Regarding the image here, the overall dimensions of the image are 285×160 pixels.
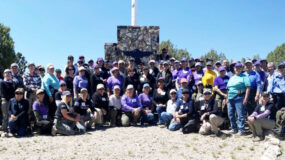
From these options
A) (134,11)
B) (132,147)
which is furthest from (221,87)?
→ (134,11)

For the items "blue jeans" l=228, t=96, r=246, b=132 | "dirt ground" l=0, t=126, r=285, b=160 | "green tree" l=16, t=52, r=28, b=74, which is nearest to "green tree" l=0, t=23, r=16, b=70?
"green tree" l=16, t=52, r=28, b=74

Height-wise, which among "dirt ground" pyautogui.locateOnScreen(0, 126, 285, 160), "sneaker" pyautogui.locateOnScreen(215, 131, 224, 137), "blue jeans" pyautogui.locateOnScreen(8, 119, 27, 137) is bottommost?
"dirt ground" pyautogui.locateOnScreen(0, 126, 285, 160)

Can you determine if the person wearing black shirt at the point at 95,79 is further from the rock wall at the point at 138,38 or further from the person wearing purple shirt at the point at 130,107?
the rock wall at the point at 138,38

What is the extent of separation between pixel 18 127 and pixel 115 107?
2.85m

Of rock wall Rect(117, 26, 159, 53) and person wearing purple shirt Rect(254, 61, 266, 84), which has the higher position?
rock wall Rect(117, 26, 159, 53)

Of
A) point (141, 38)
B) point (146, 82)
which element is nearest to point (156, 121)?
point (146, 82)

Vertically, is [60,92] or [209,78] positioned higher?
[209,78]

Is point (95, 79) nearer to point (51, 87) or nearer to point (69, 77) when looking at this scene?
point (69, 77)

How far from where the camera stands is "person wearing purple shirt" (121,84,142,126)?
8.59m

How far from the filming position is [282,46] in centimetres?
5484

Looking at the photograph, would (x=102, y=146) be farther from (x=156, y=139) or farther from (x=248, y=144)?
(x=248, y=144)

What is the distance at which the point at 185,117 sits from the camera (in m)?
7.75

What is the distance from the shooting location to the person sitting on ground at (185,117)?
755cm

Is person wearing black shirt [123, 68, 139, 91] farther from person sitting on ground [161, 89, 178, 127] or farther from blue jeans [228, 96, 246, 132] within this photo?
blue jeans [228, 96, 246, 132]
